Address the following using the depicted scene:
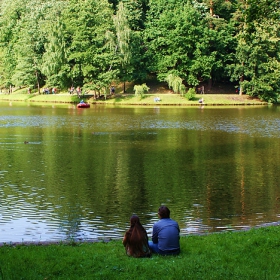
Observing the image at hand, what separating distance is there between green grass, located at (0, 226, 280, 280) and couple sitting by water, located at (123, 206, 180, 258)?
0.67ft

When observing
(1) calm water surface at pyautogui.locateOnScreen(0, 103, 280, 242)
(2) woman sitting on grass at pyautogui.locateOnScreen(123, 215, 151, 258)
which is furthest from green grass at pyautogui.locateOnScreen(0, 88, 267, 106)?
(2) woman sitting on grass at pyautogui.locateOnScreen(123, 215, 151, 258)

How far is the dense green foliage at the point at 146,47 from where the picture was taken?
71250mm

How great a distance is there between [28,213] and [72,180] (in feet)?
17.2

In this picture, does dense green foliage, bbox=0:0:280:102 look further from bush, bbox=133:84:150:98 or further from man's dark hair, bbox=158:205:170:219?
man's dark hair, bbox=158:205:170:219

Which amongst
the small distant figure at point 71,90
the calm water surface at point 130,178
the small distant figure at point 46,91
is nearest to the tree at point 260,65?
the small distant figure at point 71,90

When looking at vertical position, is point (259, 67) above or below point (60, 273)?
above

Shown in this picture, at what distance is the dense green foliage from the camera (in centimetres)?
7125

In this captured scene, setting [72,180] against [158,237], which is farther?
[72,180]

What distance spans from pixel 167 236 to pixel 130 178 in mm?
12249

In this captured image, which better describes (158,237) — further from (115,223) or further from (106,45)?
(106,45)

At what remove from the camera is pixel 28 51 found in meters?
79.9

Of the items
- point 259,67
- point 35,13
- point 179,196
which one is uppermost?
point 35,13

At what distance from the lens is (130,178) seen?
72.3ft

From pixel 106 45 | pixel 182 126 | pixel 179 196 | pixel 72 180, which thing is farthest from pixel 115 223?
pixel 106 45
